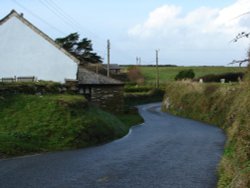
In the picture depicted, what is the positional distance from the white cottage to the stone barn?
13.1 feet

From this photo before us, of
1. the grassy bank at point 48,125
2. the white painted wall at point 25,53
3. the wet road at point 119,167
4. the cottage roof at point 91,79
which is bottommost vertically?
the wet road at point 119,167

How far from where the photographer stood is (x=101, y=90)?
49.7 m

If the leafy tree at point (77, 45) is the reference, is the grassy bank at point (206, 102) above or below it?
below

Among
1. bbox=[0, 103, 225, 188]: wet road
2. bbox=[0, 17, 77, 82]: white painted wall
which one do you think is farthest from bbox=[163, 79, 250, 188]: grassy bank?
bbox=[0, 17, 77, 82]: white painted wall

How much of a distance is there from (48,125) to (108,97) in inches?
882

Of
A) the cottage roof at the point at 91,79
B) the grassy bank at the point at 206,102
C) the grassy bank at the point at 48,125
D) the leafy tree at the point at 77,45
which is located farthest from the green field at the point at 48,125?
the leafy tree at the point at 77,45

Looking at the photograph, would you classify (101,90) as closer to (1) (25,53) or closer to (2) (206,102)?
(1) (25,53)

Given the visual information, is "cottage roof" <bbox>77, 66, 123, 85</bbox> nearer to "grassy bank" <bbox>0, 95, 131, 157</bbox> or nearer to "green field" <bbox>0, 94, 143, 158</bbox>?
"green field" <bbox>0, 94, 143, 158</bbox>

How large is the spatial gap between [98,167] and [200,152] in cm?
734

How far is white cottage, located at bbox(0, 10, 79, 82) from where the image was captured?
4356 cm

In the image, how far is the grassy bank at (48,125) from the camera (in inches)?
984

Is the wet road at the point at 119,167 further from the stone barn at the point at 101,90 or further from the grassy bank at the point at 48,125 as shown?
the stone barn at the point at 101,90

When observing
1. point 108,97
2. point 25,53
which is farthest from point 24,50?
point 108,97

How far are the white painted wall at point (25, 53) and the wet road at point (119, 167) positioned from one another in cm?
1810
